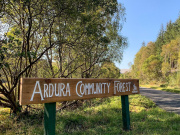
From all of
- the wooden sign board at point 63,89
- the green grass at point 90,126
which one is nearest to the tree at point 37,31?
the green grass at point 90,126

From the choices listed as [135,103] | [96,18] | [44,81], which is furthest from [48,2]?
[135,103]

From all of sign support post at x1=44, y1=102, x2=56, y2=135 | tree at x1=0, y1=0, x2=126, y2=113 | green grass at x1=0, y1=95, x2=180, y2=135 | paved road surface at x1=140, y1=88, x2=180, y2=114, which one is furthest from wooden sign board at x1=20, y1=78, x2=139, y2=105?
paved road surface at x1=140, y1=88, x2=180, y2=114

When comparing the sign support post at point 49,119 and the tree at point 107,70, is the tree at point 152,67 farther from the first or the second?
the sign support post at point 49,119

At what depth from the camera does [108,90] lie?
2.96 m

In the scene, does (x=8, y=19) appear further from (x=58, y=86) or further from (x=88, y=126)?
(x=88, y=126)

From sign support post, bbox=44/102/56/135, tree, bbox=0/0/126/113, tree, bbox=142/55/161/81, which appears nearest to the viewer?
sign support post, bbox=44/102/56/135

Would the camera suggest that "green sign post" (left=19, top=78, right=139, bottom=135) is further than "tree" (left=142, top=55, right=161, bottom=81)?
No

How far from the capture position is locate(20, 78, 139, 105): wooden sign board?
1891 mm

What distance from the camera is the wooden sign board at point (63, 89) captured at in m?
1.89

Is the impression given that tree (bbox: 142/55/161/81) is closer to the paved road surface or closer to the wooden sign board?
the paved road surface

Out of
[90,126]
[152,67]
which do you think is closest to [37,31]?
[90,126]

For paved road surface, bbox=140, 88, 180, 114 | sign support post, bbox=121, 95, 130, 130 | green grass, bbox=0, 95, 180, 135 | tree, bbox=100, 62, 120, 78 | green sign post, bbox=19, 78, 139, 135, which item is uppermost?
tree, bbox=100, 62, 120, 78

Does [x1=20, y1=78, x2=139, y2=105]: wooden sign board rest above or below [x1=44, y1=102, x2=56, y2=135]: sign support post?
above

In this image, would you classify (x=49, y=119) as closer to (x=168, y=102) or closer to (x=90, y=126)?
(x=90, y=126)
